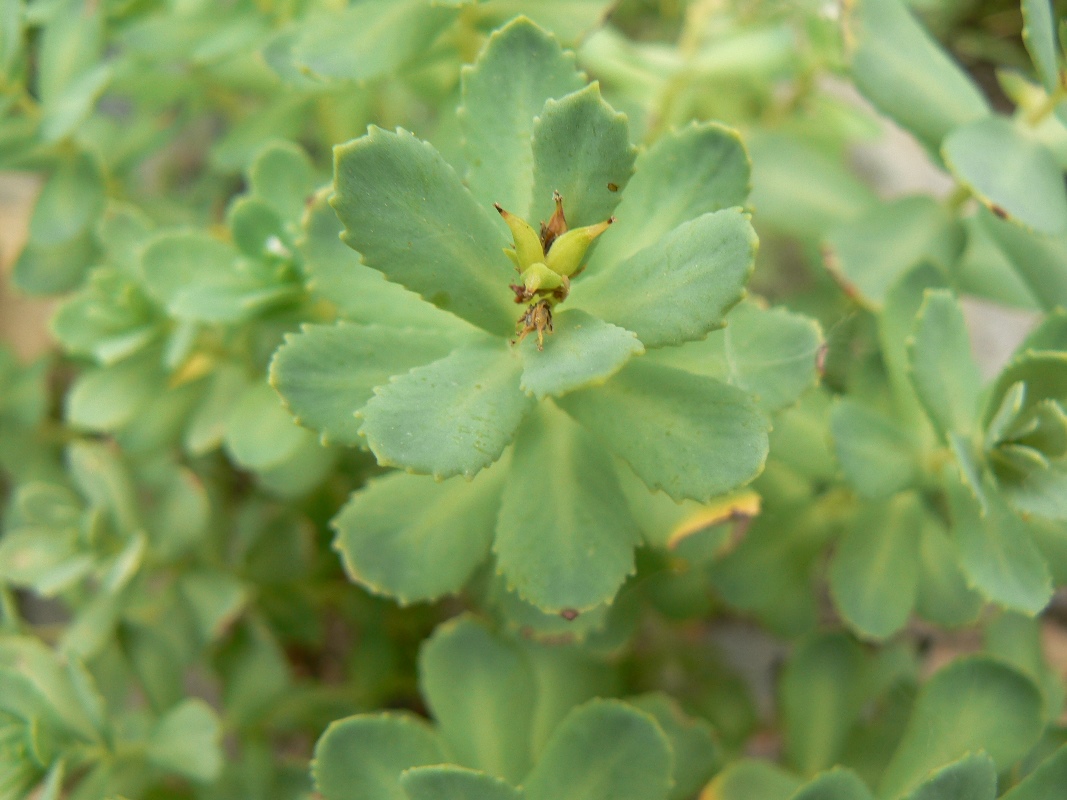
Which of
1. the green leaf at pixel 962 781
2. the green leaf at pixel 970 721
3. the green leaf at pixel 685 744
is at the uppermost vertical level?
the green leaf at pixel 962 781

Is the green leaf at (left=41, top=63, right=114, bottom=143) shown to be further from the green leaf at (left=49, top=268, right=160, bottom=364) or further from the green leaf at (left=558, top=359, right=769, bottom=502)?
the green leaf at (left=558, top=359, right=769, bottom=502)

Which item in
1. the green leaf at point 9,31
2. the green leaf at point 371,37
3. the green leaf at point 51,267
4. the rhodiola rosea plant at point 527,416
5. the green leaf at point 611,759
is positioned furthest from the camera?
the green leaf at point 51,267

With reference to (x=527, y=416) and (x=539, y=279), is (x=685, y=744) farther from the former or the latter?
(x=539, y=279)

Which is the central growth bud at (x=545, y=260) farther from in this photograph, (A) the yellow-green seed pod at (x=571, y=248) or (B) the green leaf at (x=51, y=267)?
(B) the green leaf at (x=51, y=267)

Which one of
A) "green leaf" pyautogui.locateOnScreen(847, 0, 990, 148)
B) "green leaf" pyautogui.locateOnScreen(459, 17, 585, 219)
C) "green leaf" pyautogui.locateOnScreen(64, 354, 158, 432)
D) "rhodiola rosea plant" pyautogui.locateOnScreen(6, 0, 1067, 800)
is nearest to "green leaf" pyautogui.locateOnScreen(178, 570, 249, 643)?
"rhodiola rosea plant" pyautogui.locateOnScreen(6, 0, 1067, 800)

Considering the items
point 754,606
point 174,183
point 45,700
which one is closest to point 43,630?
point 45,700

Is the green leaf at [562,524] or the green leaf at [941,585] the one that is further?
the green leaf at [941,585]

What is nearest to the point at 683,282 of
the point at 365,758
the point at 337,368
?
the point at 337,368

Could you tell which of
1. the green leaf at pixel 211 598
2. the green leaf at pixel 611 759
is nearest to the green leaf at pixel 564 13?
the green leaf at pixel 611 759
